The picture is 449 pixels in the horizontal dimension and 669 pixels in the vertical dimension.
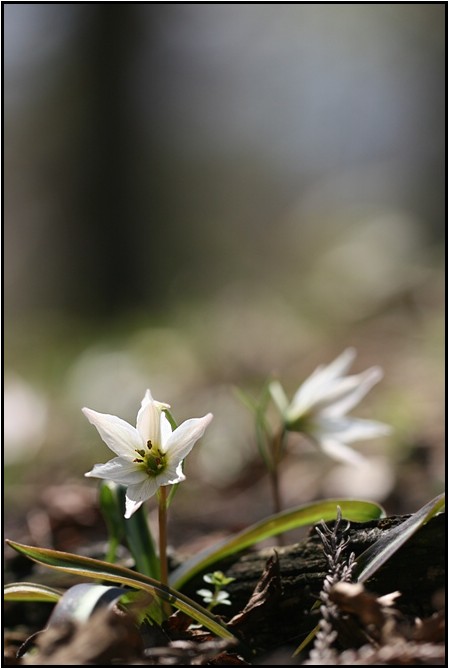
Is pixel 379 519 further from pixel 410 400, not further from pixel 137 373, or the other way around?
pixel 137 373

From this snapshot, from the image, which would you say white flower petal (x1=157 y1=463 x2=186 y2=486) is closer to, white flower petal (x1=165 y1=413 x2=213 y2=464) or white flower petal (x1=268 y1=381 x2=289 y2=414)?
white flower petal (x1=165 y1=413 x2=213 y2=464)

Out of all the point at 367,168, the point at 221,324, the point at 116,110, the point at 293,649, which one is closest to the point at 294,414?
the point at 293,649

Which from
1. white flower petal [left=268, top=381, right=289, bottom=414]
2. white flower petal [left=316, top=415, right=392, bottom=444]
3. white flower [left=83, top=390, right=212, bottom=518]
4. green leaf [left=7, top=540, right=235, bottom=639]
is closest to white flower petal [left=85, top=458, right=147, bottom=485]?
white flower [left=83, top=390, right=212, bottom=518]

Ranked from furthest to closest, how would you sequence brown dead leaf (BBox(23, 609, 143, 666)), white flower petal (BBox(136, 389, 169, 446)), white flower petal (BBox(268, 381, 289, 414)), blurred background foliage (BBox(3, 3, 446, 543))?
blurred background foliage (BBox(3, 3, 446, 543)), white flower petal (BBox(268, 381, 289, 414)), white flower petal (BBox(136, 389, 169, 446)), brown dead leaf (BBox(23, 609, 143, 666))

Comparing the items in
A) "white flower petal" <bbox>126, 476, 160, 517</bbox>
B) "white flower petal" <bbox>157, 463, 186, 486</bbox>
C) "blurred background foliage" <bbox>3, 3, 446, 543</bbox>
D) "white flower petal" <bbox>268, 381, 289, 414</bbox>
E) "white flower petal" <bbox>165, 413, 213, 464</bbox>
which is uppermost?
"blurred background foliage" <bbox>3, 3, 446, 543</bbox>

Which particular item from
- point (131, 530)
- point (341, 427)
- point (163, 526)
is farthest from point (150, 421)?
point (341, 427)

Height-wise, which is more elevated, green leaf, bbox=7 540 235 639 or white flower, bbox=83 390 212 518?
white flower, bbox=83 390 212 518

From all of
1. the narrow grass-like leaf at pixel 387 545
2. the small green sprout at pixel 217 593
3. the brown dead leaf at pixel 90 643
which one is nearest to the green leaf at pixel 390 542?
the narrow grass-like leaf at pixel 387 545

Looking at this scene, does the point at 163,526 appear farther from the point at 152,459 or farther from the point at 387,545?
the point at 387,545

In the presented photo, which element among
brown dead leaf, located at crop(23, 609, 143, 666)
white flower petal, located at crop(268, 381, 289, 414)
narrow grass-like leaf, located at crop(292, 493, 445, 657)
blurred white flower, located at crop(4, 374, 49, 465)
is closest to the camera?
brown dead leaf, located at crop(23, 609, 143, 666)
